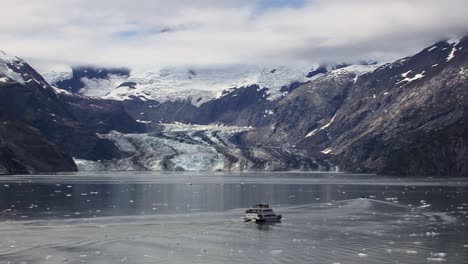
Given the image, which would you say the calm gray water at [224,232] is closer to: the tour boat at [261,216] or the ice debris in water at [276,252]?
the ice debris in water at [276,252]

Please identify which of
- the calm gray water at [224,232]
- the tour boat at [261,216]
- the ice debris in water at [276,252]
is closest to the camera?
the calm gray water at [224,232]

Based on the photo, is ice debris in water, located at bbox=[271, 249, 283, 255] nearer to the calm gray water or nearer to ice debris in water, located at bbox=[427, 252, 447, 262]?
the calm gray water

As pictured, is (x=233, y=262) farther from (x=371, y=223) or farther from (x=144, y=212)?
(x=144, y=212)

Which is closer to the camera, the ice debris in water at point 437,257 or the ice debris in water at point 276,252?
the ice debris in water at point 437,257

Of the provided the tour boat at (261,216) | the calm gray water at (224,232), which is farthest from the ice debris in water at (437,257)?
the tour boat at (261,216)

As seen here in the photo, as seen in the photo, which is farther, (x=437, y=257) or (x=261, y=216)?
(x=261, y=216)

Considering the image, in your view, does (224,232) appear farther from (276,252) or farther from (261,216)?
(276,252)

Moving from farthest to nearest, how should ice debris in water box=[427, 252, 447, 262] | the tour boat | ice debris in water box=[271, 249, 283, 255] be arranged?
the tour boat < ice debris in water box=[271, 249, 283, 255] < ice debris in water box=[427, 252, 447, 262]

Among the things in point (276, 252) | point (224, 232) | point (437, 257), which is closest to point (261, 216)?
point (224, 232)

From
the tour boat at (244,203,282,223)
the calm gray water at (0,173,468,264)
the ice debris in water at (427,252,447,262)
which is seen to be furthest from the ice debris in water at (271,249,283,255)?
the tour boat at (244,203,282,223)

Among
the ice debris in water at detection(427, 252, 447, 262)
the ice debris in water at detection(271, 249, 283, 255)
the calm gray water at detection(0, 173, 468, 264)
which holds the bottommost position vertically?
the ice debris in water at detection(427, 252, 447, 262)

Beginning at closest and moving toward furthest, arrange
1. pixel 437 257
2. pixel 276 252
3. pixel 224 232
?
pixel 437 257 < pixel 276 252 < pixel 224 232

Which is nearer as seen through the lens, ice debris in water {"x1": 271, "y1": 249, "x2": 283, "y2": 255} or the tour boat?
ice debris in water {"x1": 271, "y1": 249, "x2": 283, "y2": 255}
